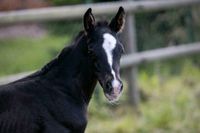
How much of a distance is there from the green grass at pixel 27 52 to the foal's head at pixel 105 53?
4.55 m

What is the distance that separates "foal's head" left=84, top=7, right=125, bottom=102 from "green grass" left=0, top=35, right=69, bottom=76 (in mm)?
4551

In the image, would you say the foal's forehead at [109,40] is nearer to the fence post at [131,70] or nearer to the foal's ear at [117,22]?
the foal's ear at [117,22]

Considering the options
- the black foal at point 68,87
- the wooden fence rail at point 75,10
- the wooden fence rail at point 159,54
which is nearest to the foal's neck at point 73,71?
the black foal at point 68,87

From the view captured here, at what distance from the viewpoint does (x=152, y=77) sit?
9953 millimetres

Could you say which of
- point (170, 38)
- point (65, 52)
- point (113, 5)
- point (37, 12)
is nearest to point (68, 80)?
point (65, 52)

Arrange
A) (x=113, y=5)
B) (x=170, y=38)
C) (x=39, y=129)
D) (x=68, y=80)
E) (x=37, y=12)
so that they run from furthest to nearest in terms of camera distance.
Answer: (x=170, y=38) → (x=113, y=5) → (x=37, y=12) → (x=68, y=80) → (x=39, y=129)

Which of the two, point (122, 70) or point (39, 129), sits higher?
point (39, 129)

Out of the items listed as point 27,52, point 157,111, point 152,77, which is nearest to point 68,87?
point 157,111

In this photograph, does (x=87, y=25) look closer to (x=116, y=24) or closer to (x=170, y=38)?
(x=116, y=24)

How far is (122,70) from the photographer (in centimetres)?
926

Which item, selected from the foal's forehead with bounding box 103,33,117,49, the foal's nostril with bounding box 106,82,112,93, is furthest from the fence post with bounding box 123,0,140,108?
the foal's nostril with bounding box 106,82,112,93

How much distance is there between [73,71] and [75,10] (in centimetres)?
282

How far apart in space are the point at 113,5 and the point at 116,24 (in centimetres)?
329

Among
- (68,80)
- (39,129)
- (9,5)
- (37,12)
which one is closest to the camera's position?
(39,129)
